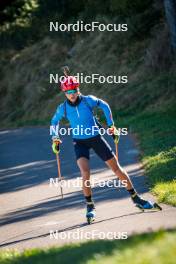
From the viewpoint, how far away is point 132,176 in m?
16.3

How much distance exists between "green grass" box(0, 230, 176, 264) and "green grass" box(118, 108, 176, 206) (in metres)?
3.99

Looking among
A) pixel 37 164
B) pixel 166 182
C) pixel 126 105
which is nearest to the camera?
pixel 166 182

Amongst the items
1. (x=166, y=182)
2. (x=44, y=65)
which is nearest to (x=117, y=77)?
(x=44, y=65)

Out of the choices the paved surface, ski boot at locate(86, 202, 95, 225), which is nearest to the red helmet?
ski boot at locate(86, 202, 95, 225)

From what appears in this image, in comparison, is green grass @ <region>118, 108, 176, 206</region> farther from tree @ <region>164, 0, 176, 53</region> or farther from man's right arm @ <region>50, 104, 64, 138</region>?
tree @ <region>164, 0, 176, 53</region>

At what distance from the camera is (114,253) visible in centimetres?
677

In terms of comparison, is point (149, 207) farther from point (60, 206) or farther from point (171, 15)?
point (171, 15)

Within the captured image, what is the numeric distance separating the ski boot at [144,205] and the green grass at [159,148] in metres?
0.39

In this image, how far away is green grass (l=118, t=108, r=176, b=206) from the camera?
13734mm

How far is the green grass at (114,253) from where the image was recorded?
6.00 meters

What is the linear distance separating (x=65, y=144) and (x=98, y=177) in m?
7.93

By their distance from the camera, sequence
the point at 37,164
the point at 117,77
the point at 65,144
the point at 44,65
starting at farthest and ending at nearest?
1. the point at 44,65
2. the point at 117,77
3. the point at 65,144
4. the point at 37,164

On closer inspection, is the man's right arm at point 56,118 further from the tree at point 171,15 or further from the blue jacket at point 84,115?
the tree at point 171,15

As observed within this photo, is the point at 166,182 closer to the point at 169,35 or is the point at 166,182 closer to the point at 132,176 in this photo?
the point at 132,176
